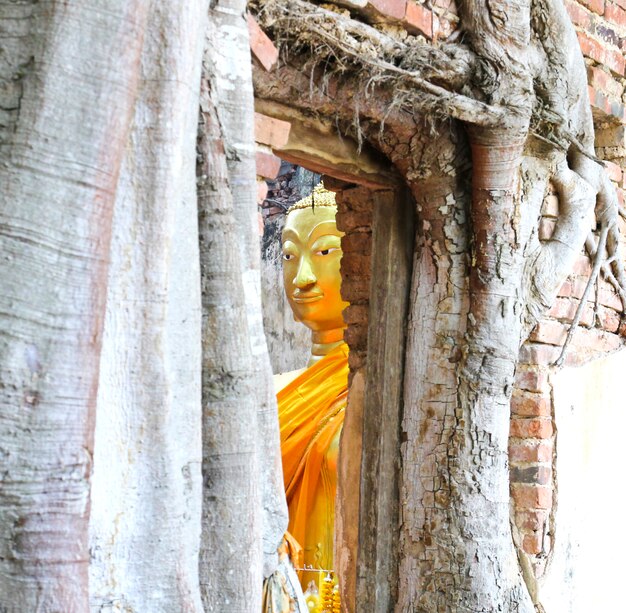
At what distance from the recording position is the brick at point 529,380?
327cm

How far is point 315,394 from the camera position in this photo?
5449 mm

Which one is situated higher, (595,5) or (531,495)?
(595,5)

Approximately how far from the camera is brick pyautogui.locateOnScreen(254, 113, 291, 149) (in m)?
2.54

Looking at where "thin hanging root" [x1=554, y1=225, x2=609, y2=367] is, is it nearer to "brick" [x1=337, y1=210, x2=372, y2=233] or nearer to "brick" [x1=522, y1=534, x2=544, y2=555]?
"brick" [x1=522, y1=534, x2=544, y2=555]

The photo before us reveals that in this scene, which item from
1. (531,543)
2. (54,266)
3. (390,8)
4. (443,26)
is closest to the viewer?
(54,266)

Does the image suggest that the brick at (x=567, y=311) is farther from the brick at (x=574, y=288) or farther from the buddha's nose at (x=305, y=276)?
the buddha's nose at (x=305, y=276)

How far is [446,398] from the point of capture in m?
2.95

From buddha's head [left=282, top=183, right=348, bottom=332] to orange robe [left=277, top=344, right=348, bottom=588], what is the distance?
280 millimetres

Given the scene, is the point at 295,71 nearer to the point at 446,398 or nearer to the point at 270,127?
the point at 270,127

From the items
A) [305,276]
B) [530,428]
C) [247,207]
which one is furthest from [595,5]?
[305,276]

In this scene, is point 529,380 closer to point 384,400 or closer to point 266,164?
point 384,400

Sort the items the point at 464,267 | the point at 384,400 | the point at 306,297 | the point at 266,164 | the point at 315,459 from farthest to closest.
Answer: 1. the point at 306,297
2. the point at 315,459
3. the point at 384,400
4. the point at 464,267
5. the point at 266,164

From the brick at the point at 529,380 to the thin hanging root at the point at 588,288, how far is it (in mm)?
123

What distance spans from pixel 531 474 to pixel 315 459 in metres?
1.89
